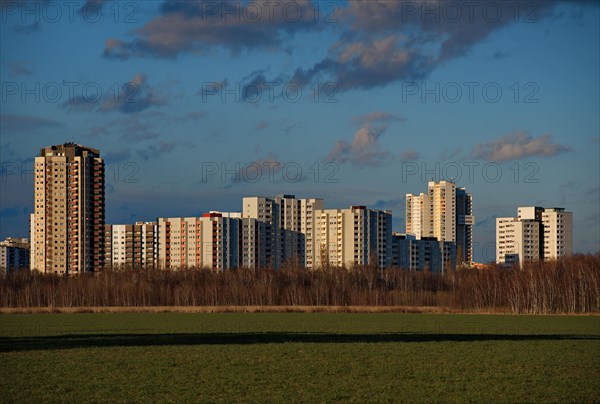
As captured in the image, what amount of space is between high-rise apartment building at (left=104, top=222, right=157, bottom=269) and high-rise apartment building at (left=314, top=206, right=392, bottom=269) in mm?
37985

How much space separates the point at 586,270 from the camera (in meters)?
103

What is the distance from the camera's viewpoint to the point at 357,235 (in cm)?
19312

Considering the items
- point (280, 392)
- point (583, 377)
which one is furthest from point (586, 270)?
point (280, 392)

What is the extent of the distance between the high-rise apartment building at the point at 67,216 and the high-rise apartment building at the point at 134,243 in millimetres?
26312

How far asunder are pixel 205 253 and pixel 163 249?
16.6m

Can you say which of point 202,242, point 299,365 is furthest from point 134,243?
point 299,365

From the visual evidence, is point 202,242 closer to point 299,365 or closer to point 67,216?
point 67,216

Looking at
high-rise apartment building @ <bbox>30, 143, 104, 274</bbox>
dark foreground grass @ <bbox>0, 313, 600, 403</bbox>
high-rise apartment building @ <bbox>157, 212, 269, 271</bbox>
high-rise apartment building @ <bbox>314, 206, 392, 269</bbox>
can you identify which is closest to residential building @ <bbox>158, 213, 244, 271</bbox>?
high-rise apartment building @ <bbox>157, 212, 269, 271</bbox>

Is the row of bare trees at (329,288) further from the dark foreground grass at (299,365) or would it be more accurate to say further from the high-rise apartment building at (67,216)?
the dark foreground grass at (299,365)

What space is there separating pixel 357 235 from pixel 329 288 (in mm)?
68023

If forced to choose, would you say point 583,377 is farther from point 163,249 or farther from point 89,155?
point 163,249

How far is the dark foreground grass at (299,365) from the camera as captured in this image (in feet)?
88.1

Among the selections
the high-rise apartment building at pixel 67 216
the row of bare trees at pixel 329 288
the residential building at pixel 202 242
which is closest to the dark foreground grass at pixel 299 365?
the row of bare trees at pixel 329 288

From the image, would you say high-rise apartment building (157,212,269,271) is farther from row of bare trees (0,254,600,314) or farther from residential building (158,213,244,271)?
row of bare trees (0,254,600,314)
